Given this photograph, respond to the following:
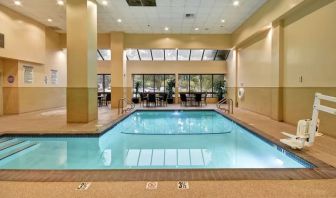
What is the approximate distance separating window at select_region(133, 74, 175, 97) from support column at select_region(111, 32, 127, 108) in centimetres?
379

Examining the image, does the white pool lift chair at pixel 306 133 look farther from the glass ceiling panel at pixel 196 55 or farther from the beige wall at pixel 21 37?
the glass ceiling panel at pixel 196 55

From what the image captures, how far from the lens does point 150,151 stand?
17.0 ft

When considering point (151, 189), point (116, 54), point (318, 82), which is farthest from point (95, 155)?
point (116, 54)

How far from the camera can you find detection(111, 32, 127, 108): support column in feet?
43.0

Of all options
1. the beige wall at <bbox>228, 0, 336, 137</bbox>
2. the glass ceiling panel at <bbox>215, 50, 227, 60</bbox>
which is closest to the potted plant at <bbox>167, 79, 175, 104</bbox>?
the glass ceiling panel at <bbox>215, 50, 227, 60</bbox>

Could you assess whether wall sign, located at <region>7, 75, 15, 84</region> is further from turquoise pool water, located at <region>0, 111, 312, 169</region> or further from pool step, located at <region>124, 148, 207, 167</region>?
pool step, located at <region>124, 148, 207, 167</region>

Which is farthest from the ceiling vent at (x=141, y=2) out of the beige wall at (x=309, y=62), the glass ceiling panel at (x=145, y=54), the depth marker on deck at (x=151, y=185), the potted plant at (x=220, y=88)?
the potted plant at (x=220, y=88)

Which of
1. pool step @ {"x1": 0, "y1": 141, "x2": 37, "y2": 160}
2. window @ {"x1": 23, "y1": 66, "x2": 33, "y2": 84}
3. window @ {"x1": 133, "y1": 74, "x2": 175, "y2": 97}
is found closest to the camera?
pool step @ {"x1": 0, "y1": 141, "x2": 37, "y2": 160}

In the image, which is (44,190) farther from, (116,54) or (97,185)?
(116,54)

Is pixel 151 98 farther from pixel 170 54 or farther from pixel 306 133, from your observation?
pixel 306 133

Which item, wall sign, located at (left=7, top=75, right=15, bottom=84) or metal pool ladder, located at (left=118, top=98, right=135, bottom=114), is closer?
wall sign, located at (left=7, top=75, right=15, bottom=84)

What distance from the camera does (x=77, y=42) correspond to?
25.2 feet

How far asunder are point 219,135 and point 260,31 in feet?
17.4

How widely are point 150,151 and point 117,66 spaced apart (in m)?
8.70
